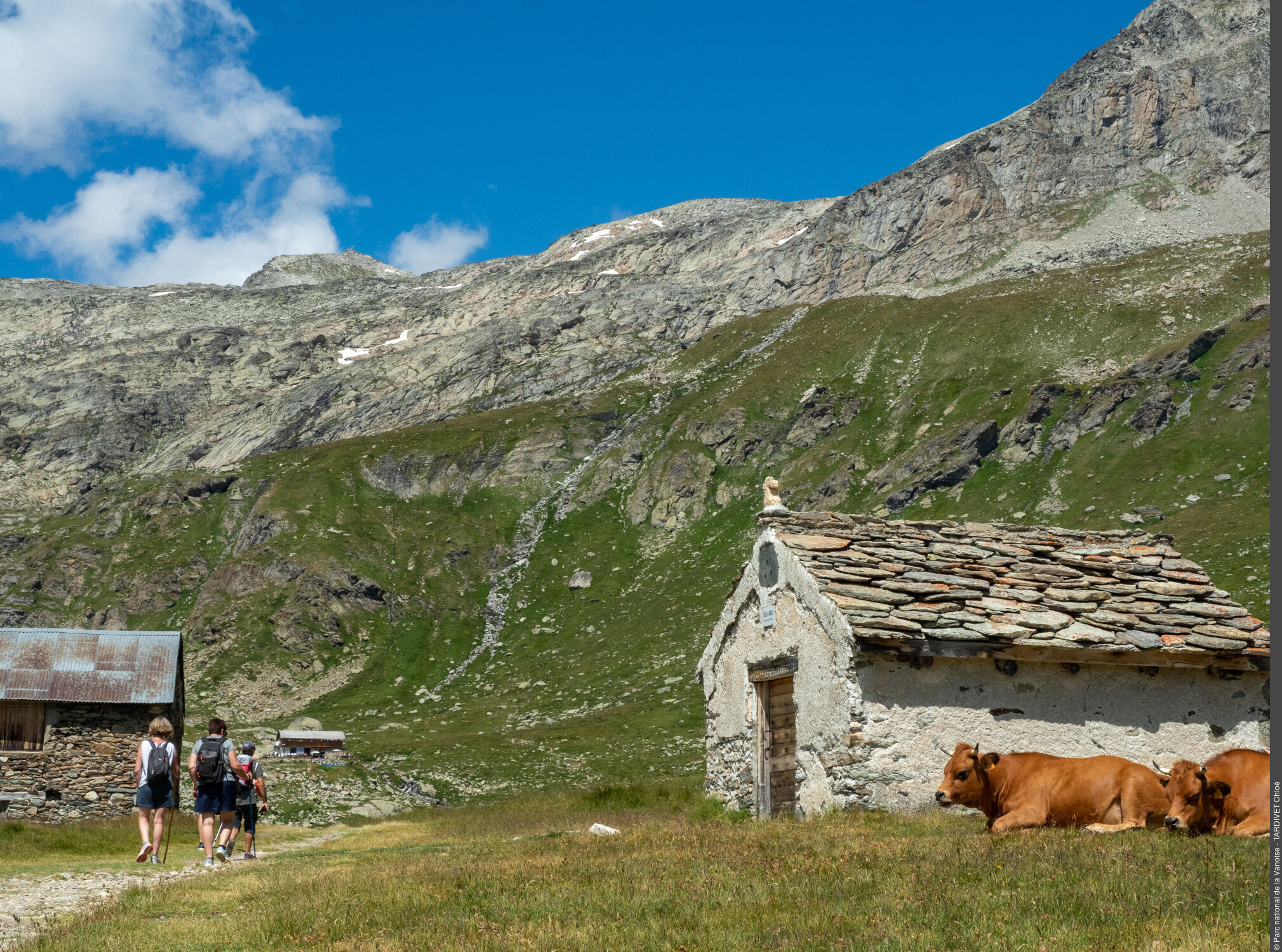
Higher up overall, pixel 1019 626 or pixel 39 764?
pixel 1019 626

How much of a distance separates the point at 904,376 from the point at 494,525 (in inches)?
2089

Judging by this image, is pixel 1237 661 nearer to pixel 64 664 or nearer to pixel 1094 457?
pixel 64 664

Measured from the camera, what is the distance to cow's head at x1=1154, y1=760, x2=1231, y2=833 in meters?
12.5

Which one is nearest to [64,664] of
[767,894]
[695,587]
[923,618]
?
[923,618]

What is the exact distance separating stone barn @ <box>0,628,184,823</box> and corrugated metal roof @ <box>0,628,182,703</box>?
32 millimetres

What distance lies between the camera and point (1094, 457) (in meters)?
96.7

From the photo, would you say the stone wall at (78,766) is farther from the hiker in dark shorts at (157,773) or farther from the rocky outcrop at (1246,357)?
the rocky outcrop at (1246,357)

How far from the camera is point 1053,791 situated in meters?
14.3

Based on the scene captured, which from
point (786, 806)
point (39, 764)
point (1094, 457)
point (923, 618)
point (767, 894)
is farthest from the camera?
point (1094, 457)

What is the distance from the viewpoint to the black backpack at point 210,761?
17.2m

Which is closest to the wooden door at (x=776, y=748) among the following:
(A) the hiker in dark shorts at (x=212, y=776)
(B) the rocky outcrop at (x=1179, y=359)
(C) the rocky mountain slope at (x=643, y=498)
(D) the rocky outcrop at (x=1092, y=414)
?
(A) the hiker in dark shorts at (x=212, y=776)

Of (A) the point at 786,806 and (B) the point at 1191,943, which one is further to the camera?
(A) the point at 786,806

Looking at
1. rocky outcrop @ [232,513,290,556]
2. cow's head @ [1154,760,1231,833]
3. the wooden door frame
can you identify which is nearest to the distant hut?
the wooden door frame

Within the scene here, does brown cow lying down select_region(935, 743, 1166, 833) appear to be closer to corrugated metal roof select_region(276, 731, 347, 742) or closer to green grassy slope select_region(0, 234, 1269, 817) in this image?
green grassy slope select_region(0, 234, 1269, 817)
